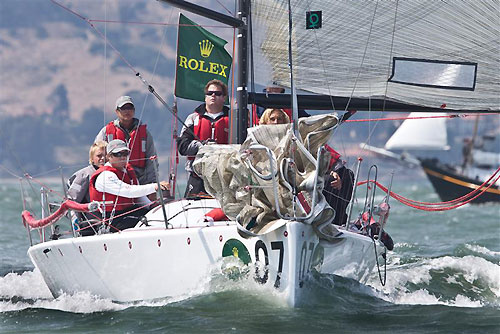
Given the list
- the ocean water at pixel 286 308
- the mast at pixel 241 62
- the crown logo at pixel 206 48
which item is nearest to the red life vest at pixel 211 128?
the mast at pixel 241 62

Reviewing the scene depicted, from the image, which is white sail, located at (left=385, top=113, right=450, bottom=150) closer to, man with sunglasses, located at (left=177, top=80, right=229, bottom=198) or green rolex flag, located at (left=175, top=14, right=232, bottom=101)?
green rolex flag, located at (left=175, top=14, right=232, bottom=101)

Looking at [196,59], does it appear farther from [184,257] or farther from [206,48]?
[184,257]

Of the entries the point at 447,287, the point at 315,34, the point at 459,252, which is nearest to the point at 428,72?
the point at 315,34

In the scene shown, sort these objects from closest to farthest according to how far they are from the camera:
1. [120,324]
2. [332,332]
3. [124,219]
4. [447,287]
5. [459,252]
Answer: [332,332], [120,324], [124,219], [447,287], [459,252]

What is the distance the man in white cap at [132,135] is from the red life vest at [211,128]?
1.88 feet

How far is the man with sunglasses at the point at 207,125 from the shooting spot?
732cm

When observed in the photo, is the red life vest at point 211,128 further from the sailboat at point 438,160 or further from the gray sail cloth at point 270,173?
the sailboat at point 438,160

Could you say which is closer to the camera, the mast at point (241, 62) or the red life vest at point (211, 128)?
the mast at point (241, 62)

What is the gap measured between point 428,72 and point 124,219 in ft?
8.97

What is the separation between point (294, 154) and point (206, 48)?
245 centimetres

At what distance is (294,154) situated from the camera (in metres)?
5.95

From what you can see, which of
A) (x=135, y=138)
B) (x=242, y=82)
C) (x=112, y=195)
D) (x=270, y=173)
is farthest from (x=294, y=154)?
(x=135, y=138)

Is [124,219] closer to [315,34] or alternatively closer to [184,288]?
[184,288]

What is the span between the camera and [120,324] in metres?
6.05
